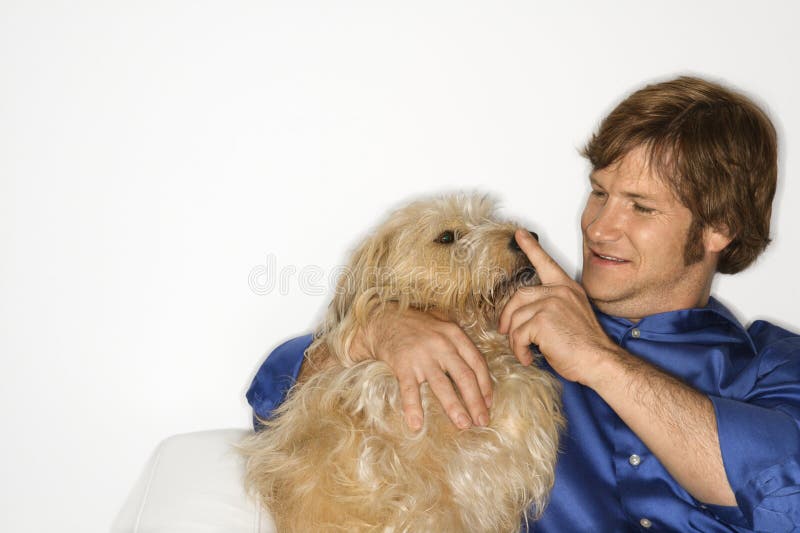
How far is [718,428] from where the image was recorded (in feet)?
6.63

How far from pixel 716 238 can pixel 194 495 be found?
6.81ft

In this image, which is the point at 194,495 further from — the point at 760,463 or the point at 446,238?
the point at 760,463

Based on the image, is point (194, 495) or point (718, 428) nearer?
point (718, 428)

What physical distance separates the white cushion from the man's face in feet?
4.68

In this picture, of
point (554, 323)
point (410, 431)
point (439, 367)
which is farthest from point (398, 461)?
point (554, 323)

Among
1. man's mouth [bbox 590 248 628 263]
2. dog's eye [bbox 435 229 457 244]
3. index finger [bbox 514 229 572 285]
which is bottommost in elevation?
man's mouth [bbox 590 248 628 263]

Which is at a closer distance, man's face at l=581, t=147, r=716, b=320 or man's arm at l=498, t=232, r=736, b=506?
man's arm at l=498, t=232, r=736, b=506

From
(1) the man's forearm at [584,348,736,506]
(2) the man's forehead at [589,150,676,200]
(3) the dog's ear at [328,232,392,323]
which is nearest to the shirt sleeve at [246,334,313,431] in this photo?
(3) the dog's ear at [328,232,392,323]

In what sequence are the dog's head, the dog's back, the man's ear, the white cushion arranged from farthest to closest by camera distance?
the man's ear < the dog's head < the white cushion < the dog's back

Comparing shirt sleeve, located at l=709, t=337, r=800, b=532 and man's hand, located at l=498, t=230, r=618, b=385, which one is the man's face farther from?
shirt sleeve, located at l=709, t=337, r=800, b=532

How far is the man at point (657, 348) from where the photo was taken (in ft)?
6.68

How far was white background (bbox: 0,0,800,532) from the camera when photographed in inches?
110

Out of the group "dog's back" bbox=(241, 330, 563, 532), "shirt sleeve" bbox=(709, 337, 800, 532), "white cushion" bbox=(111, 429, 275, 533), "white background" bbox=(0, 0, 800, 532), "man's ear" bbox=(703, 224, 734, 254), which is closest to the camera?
"shirt sleeve" bbox=(709, 337, 800, 532)

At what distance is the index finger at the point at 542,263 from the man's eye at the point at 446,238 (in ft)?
0.84
